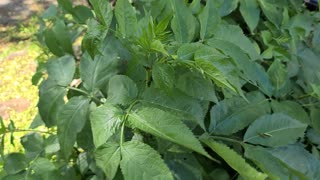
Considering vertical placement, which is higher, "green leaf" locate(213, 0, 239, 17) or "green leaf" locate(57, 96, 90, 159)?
"green leaf" locate(213, 0, 239, 17)

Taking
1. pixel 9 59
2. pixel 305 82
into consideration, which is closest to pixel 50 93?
pixel 305 82

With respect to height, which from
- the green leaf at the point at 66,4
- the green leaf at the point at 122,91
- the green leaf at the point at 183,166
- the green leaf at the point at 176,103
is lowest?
the green leaf at the point at 183,166

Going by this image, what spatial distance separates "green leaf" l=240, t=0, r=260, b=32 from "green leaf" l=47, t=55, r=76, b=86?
0.58 meters

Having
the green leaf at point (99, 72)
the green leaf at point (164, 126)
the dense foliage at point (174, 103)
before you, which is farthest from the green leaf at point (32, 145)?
the green leaf at point (164, 126)

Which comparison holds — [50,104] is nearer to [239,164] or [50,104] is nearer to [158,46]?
[158,46]

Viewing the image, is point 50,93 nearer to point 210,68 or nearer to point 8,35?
point 210,68

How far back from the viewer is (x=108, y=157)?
33.5 inches

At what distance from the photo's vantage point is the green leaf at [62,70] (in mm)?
1203

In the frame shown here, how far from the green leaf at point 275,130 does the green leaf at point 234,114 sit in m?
0.04

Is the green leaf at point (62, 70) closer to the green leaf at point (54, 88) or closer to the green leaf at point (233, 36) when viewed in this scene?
the green leaf at point (54, 88)

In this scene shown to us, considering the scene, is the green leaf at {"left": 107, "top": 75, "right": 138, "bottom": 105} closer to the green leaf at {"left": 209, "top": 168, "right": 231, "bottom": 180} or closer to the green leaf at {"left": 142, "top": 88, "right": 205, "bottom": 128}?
the green leaf at {"left": 142, "top": 88, "right": 205, "bottom": 128}

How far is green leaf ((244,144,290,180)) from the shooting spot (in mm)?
916

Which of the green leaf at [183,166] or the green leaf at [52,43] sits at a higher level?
the green leaf at [52,43]

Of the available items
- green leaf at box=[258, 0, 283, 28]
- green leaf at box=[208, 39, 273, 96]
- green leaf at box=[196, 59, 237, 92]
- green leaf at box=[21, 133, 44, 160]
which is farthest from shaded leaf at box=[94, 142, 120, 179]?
green leaf at box=[258, 0, 283, 28]
